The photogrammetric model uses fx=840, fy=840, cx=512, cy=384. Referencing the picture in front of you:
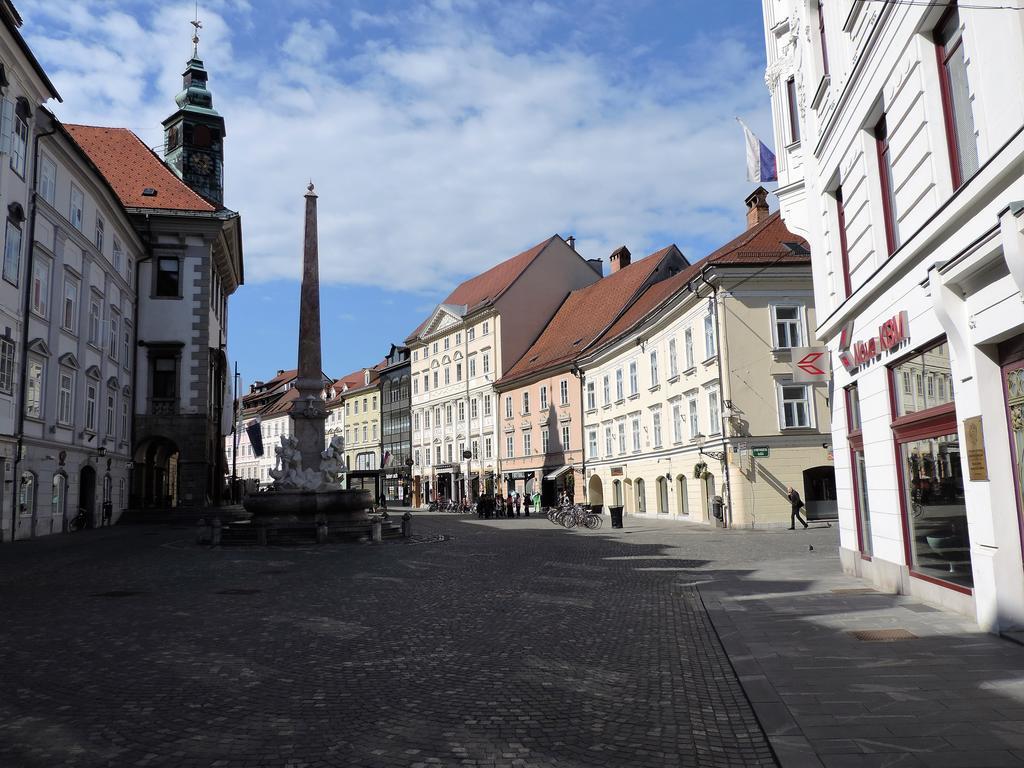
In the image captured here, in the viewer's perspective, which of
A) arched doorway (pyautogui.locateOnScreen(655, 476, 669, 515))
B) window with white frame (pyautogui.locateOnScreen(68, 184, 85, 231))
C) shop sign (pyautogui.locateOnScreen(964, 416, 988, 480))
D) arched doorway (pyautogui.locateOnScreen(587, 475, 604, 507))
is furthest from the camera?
arched doorway (pyautogui.locateOnScreen(587, 475, 604, 507))

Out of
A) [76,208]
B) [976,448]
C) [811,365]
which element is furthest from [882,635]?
[76,208]

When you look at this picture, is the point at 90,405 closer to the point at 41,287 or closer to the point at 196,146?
the point at 41,287

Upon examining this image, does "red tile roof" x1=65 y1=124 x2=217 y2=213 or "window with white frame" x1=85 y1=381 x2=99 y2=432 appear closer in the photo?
"window with white frame" x1=85 y1=381 x2=99 y2=432

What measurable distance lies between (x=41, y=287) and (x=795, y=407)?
26.0 m

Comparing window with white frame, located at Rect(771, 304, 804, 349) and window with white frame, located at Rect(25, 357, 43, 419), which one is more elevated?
window with white frame, located at Rect(771, 304, 804, 349)

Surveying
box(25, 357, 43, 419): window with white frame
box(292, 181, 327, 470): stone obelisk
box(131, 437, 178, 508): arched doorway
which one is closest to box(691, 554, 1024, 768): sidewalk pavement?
box(292, 181, 327, 470): stone obelisk

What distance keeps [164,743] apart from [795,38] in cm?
1473

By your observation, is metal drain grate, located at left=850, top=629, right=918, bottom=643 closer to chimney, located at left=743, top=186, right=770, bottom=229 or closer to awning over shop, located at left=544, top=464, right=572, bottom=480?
chimney, located at left=743, top=186, right=770, bottom=229

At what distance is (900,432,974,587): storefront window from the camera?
909cm

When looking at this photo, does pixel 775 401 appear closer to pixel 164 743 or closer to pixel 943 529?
pixel 943 529

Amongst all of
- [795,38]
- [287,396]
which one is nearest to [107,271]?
[795,38]

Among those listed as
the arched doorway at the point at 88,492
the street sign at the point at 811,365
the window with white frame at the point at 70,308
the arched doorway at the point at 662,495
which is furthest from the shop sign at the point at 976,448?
the arched doorway at the point at 88,492

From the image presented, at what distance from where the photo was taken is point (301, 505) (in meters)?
24.6

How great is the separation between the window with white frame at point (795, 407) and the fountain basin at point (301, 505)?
15.2 m
